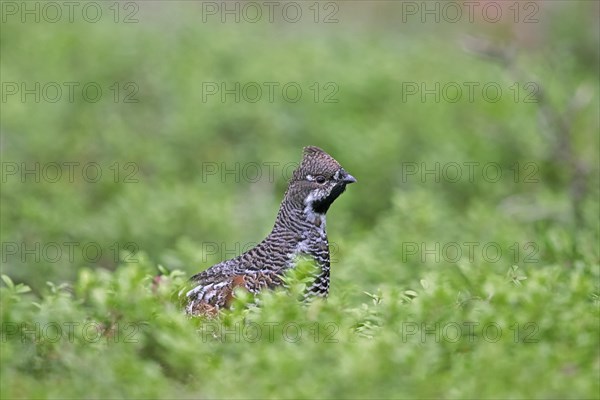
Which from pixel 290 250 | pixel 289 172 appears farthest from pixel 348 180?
pixel 289 172

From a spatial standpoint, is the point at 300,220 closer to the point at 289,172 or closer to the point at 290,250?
the point at 290,250

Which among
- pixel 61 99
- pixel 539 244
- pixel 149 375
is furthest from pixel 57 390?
pixel 61 99

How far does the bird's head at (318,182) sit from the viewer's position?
661 cm

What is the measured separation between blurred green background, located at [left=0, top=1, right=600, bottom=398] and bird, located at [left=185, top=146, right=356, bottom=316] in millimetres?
240

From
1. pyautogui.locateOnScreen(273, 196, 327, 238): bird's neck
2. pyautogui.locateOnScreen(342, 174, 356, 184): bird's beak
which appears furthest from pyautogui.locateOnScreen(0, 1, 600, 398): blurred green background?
pyautogui.locateOnScreen(342, 174, 356, 184): bird's beak

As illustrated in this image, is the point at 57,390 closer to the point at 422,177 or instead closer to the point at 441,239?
the point at 441,239

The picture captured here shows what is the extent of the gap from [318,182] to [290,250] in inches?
18.4

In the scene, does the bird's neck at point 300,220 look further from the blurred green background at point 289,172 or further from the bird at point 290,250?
the blurred green background at point 289,172

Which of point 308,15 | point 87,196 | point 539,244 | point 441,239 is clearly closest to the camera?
point 539,244

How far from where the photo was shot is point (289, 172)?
39.7ft

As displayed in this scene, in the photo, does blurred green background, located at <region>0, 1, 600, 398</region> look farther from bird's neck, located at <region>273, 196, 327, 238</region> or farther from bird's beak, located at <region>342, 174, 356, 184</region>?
bird's beak, located at <region>342, 174, 356, 184</region>

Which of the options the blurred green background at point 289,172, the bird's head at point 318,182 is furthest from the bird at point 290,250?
the blurred green background at point 289,172

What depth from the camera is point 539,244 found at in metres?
8.33

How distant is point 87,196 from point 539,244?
522 centimetres
